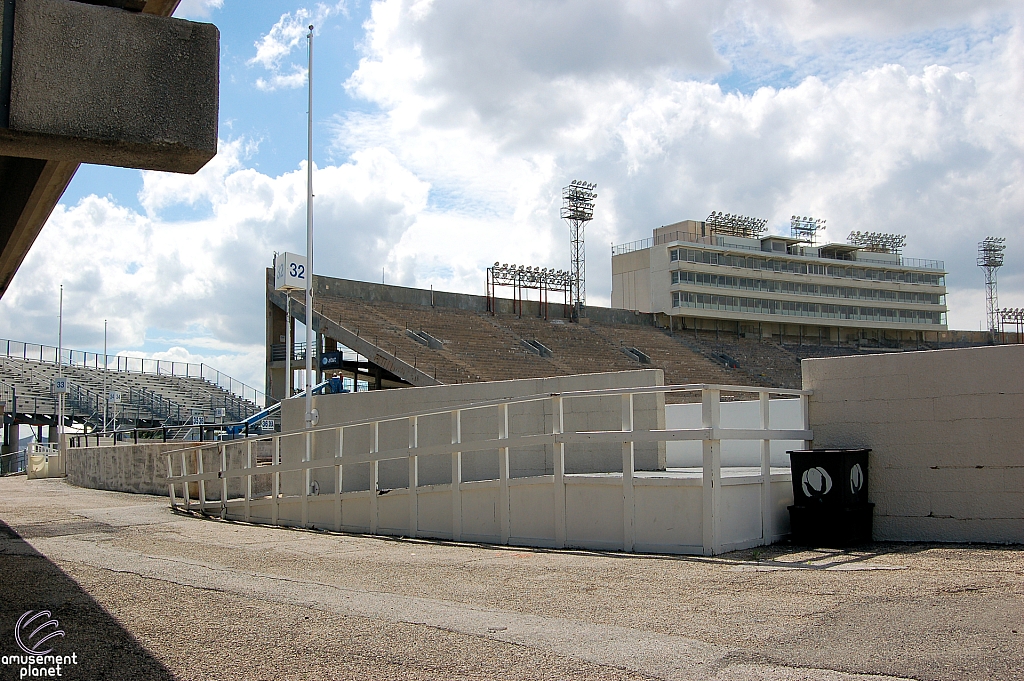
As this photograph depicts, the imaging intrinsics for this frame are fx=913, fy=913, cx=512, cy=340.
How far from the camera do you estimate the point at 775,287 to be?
3056 inches

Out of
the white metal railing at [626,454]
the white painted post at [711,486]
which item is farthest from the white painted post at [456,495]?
the white painted post at [711,486]

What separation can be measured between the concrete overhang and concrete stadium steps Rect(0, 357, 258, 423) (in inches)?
1877

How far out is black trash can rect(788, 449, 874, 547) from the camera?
9898 millimetres

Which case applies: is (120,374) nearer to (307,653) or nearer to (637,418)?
(637,418)

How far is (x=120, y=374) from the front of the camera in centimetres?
5659

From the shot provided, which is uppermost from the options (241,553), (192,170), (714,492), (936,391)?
(192,170)

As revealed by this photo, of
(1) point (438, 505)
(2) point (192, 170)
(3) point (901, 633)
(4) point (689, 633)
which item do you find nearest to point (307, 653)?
(4) point (689, 633)

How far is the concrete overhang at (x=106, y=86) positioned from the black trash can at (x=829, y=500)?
7.68 m

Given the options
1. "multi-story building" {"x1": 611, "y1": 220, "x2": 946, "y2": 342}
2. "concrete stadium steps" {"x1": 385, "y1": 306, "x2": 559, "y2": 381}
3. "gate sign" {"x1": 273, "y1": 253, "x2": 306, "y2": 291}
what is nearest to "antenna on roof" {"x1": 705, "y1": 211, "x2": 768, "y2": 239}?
"multi-story building" {"x1": 611, "y1": 220, "x2": 946, "y2": 342}

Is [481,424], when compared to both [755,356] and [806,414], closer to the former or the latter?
[806,414]

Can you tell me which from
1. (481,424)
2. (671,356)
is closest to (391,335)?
(671,356)

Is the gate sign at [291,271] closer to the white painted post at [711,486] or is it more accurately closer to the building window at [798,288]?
Result: the white painted post at [711,486]

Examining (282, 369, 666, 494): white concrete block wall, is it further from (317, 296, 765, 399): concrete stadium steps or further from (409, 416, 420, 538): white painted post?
(317, 296, 765, 399): concrete stadium steps

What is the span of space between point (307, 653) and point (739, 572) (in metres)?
4.33
